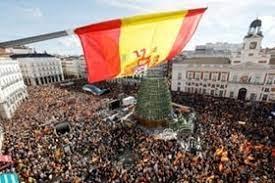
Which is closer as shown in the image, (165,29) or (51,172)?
(165,29)

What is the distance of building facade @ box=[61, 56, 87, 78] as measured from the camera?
257 ft

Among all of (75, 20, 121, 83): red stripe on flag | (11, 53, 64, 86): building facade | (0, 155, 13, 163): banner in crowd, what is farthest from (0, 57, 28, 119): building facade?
(75, 20, 121, 83): red stripe on flag

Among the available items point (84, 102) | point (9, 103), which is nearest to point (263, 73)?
point (84, 102)

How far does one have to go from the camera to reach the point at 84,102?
36531 mm

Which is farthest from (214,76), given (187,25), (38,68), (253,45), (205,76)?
(38,68)

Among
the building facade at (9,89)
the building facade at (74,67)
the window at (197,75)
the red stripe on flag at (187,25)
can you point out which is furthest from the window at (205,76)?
the building facade at (74,67)

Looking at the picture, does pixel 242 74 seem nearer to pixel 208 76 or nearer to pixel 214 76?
pixel 214 76

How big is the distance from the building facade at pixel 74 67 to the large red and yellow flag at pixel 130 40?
73371 millimetres

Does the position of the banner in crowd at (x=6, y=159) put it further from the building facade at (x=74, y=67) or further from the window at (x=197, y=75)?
the building facade at (x=74, y=67)

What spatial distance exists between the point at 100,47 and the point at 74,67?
7955 centimetres

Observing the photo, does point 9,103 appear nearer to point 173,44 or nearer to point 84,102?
point 84,102

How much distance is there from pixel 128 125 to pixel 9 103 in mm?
21285

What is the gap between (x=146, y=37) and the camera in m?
5.62

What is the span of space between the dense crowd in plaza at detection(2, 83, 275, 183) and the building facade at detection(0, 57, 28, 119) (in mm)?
4505
